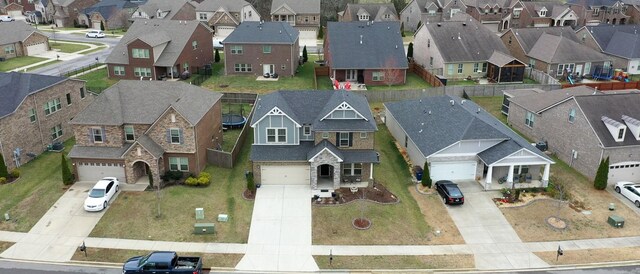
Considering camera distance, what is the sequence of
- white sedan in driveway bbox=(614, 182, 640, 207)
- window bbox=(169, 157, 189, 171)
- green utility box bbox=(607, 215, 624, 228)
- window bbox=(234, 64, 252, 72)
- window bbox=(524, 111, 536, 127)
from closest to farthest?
green utility box bbox=(607, 215, 624, 228) → white sedan in driveway bbox=(614, 182, 640, 207) → window bbox=(169, 157, 189, 171) → window bbox=(524, 111, 536, 127) → window bbox=(234, 64, 252, 72)

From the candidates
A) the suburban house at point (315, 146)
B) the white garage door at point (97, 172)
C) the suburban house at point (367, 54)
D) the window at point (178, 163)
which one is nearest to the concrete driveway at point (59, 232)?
the white garage door at point (97, 172)

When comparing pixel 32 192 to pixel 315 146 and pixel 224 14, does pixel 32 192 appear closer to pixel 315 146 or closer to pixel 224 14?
pixel 315 146

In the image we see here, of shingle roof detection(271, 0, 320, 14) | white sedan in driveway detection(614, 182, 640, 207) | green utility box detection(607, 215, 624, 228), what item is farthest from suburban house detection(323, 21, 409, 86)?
green utility box detection(607, 215, 624, 228)

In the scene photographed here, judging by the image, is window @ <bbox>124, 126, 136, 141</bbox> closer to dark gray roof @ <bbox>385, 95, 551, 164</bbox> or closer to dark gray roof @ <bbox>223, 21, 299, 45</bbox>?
dark gray roof @ <bbox>385, 95, 551, 164</bbox>

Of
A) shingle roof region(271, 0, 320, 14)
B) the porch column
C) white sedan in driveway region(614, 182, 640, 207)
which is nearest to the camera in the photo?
white sedan in driveway region(614, 182, 640, 207)

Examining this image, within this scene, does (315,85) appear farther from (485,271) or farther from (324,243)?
(485,271)

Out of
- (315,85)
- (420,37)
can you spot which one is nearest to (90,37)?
(315,85)

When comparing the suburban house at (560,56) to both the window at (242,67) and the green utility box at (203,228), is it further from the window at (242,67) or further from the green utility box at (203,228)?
the green utility box at (203,228)

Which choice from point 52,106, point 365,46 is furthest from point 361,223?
point 365,46
